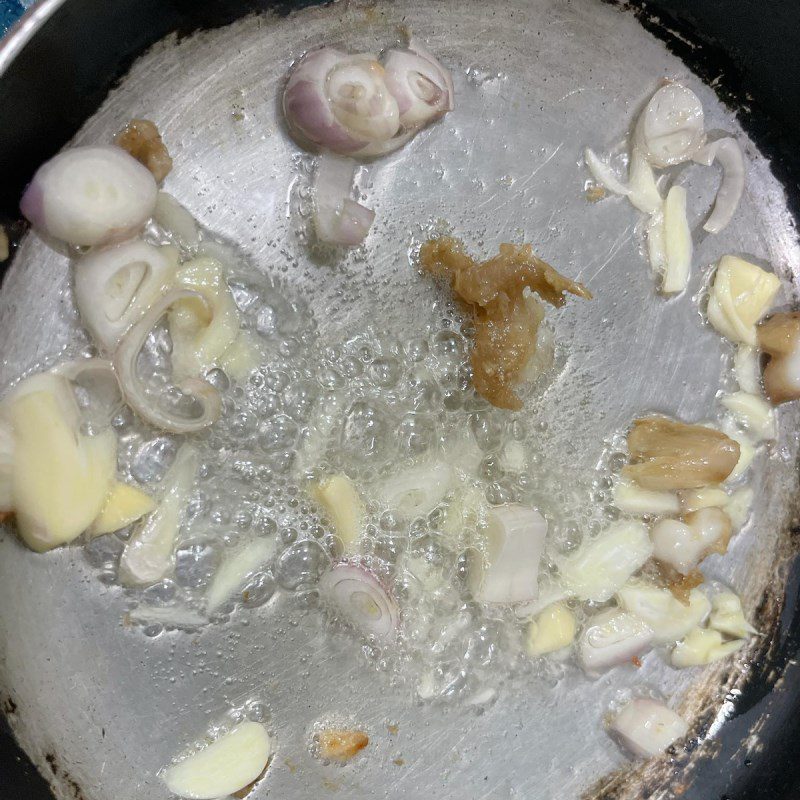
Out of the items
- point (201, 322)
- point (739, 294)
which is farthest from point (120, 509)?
point (739, 294)

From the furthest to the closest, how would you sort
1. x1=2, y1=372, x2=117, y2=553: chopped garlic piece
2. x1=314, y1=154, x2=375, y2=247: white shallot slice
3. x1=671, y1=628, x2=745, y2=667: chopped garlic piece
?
x1=671, y1=628, x2=745, y2=667: chopped garlic piece → x1=314, y1=154, x2=375, y2=247: white shallot slice → x1=2, y1=372, x2=117, y2=553: chopped garlic piece

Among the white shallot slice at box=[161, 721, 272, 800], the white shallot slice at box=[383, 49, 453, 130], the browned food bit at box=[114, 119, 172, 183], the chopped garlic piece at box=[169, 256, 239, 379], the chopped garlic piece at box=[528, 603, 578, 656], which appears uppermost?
the white shallot slice at box=[383, 49, 453, 130]

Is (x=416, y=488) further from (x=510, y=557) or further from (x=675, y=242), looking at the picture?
(x=675, y=242)

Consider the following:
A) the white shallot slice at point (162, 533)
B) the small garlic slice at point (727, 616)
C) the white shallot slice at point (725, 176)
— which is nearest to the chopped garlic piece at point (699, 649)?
the small garlic slice at point (727, 616)

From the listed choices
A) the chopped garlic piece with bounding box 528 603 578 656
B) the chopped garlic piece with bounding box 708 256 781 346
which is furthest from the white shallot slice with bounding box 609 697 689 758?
the chopped garlic piece with bounding box 708 256 781 346

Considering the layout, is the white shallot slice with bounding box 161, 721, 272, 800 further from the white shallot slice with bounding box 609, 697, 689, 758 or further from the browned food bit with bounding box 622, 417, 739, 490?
the browned food bit with bounding box 622, 417, 739, 490

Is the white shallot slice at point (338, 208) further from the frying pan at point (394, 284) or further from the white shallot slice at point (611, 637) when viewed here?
the white shallot slice at point (611, 637)

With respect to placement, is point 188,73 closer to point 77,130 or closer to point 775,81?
point 77,130
